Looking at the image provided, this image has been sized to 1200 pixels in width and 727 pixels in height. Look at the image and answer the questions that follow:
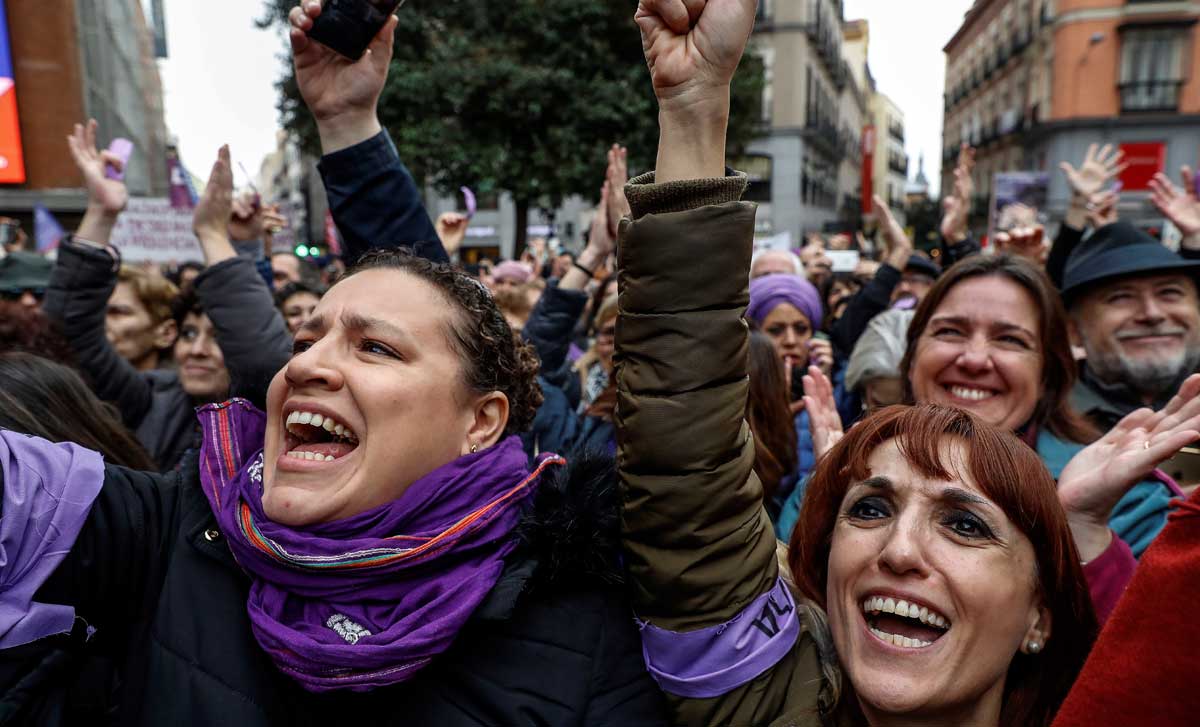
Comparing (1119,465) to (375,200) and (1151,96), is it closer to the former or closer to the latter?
(375,200)

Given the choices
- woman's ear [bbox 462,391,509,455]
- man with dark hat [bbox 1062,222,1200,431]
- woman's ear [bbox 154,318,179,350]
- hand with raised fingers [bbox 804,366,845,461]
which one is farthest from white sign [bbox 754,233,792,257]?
woman's ear [bbox 462,391,509,455]

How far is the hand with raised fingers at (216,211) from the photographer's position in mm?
2744

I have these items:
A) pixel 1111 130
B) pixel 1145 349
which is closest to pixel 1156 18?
pixel 1111 130

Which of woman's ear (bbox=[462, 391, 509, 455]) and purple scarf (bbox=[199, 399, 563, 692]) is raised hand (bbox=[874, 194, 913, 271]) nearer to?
woman's ear (bbox=[462, 391, 509, 455])

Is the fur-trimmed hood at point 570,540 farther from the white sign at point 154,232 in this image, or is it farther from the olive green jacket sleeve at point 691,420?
the white sign at point 154,232

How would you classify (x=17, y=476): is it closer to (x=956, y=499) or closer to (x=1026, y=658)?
(x=956, y=499)

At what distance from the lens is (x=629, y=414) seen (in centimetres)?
136

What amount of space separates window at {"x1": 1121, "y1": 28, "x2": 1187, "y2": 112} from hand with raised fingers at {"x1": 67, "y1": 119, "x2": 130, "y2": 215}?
3233 centimetres

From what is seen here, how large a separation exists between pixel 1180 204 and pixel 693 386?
3.29 m

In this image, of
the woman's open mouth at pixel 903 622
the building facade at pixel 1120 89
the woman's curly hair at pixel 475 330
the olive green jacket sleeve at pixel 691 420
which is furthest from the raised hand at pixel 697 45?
the building facade at pixel 1120 89

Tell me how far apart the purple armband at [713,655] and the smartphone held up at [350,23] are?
1.53 m

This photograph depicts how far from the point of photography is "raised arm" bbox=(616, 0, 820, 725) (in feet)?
4.31

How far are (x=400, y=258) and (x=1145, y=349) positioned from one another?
2.57 meters

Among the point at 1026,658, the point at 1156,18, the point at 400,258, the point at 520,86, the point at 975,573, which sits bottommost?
the point at 1026,658
